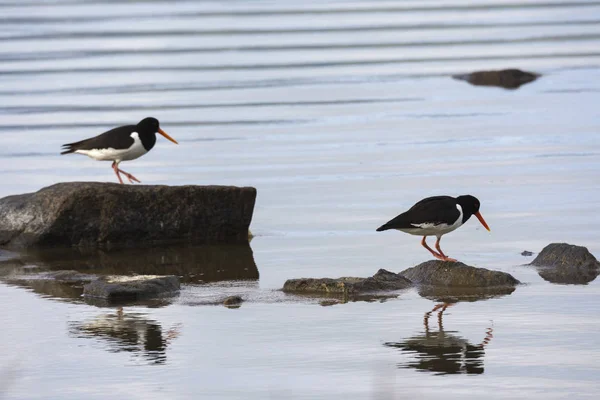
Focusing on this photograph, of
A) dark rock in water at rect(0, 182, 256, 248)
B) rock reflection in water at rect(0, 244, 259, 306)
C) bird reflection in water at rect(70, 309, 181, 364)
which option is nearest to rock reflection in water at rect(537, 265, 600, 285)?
rock reflection in water at rect(0, 244, 259, 306)

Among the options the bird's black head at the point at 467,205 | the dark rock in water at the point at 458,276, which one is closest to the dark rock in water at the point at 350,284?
the dark rock in water at the point at 458,276

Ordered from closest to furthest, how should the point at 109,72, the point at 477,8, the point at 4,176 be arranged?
the point at 4,176 < the point at 109,72 < the point at 477,8

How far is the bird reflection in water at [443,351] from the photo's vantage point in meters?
9.14

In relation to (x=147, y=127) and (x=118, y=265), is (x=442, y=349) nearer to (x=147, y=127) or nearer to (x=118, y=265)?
(x=118, y=265)

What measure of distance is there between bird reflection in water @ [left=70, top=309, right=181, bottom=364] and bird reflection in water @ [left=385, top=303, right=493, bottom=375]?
5.08ft

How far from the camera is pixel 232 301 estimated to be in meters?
11.3

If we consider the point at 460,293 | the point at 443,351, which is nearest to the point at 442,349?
the point at 443,351

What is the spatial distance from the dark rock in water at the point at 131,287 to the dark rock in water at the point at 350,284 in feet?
3.15

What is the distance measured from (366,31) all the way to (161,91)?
10662 mm

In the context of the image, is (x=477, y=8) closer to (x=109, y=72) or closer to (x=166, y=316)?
(x=109, y=72)

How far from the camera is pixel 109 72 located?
30.1 metres

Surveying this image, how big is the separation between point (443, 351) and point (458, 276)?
2.24 meters

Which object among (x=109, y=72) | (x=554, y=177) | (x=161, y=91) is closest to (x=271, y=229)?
(x=554, y=177)

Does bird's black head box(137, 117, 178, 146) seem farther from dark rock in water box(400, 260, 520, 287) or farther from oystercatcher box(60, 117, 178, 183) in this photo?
dark rock in water box(400, 260, 520, 287)
